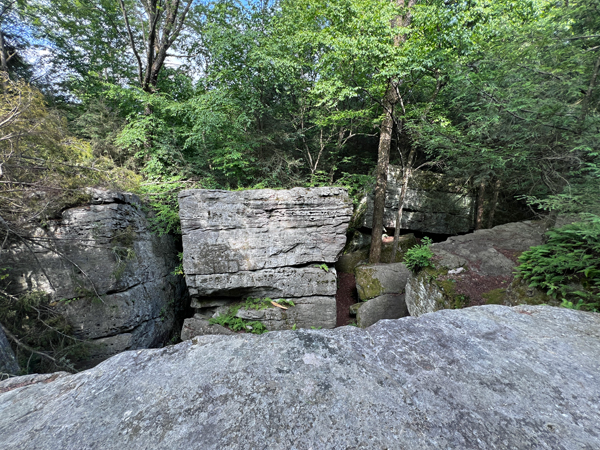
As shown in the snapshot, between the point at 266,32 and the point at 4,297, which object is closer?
the point at 4,297


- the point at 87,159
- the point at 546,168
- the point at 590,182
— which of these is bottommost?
the point at 590,182

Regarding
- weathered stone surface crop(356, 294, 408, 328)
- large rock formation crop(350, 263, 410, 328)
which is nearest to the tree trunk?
large rock formation crop(350, 263, 410, 328)

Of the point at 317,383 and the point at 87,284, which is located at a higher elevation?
the point at 317,383

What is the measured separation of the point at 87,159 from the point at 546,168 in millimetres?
11857

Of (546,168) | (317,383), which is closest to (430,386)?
(317,383)

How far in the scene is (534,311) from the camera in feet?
Result: 6.87

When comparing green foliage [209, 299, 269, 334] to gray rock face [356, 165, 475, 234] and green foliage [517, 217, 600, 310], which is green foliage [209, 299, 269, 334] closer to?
green foliage [517, 217, 600, 310]

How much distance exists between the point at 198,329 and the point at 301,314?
10.1ft

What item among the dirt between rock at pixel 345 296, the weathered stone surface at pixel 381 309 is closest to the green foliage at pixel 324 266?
the weathered stone surface at pixel 381 309

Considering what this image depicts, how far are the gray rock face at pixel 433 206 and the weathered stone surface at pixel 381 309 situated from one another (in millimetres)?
4586

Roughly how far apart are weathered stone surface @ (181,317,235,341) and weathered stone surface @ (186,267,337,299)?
2.82 feet

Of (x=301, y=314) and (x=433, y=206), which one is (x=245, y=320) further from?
(x=433, y=206)

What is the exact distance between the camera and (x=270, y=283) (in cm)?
671

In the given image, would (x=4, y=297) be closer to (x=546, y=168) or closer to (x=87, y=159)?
(x=87, y=159)
